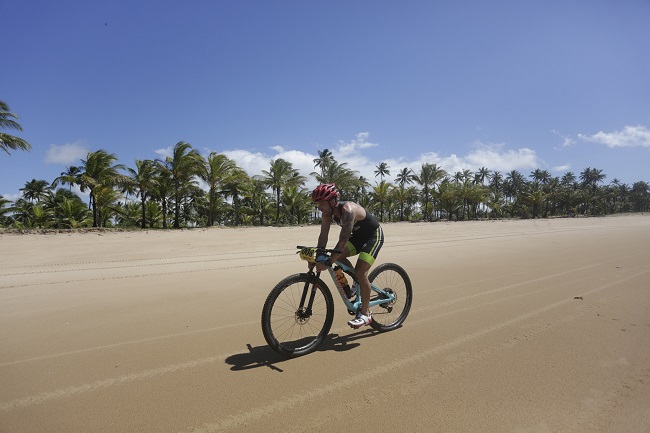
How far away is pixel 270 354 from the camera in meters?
3.39

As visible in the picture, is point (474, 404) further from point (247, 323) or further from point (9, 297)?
point (9, 297)

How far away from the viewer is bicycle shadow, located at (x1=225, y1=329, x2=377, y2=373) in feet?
10.3

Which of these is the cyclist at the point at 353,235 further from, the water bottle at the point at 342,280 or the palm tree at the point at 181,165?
the palm tree at the point at 181,165

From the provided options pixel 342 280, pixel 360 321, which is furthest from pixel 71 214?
pixel 360 321

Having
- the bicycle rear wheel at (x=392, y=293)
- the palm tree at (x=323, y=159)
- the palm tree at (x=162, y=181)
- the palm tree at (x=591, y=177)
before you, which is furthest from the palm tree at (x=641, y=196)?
the bicycle rear wheel at (x=392, y=293)

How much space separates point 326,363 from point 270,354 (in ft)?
2.04

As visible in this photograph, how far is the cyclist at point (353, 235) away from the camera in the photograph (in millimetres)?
3629

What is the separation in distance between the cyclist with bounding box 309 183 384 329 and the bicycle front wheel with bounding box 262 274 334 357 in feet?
0.83

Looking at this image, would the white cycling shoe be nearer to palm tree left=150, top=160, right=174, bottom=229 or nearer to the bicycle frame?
the bicycle frame

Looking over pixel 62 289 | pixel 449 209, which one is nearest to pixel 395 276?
pixel 62 289

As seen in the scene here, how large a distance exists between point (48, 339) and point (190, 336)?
1.54 meters

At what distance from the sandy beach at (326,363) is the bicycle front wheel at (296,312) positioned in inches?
6.6

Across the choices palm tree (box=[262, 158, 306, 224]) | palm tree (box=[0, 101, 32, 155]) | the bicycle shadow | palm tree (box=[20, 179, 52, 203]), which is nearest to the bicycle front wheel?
the bicycle shadow

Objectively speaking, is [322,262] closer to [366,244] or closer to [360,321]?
[366,244]
